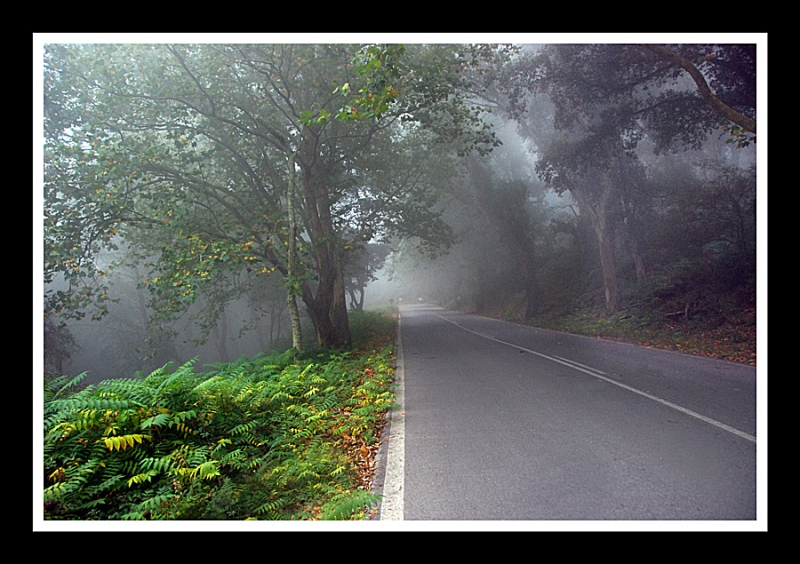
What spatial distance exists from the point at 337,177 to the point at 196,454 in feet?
38.3

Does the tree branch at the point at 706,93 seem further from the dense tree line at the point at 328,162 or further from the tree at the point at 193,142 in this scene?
the tree at the point at 193,142

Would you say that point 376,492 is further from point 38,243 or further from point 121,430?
point 38,243

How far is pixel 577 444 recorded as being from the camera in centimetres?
433

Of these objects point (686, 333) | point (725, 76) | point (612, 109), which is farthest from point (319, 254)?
point (725, 76)

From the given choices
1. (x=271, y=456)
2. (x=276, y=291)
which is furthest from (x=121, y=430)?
(x=276, y=291)

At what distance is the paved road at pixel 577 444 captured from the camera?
316cm

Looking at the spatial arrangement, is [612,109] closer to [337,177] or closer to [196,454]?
[337,177]

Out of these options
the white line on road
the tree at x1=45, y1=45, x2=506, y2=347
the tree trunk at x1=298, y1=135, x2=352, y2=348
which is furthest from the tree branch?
the tree trunk at x1=298, y1=135, x2=352, y2=348

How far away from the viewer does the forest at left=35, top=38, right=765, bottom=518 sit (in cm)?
893

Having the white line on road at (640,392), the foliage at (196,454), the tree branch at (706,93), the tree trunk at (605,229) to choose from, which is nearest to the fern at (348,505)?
the foliage at (196,454)

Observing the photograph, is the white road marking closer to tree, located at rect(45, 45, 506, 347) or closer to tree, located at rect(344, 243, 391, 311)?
tree, located at rect(45, 45, 506, 347)

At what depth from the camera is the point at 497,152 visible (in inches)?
1241

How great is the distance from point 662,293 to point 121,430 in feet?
53.2

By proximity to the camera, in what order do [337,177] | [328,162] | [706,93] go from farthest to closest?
[337,177]
[328,162]
[706,93]
